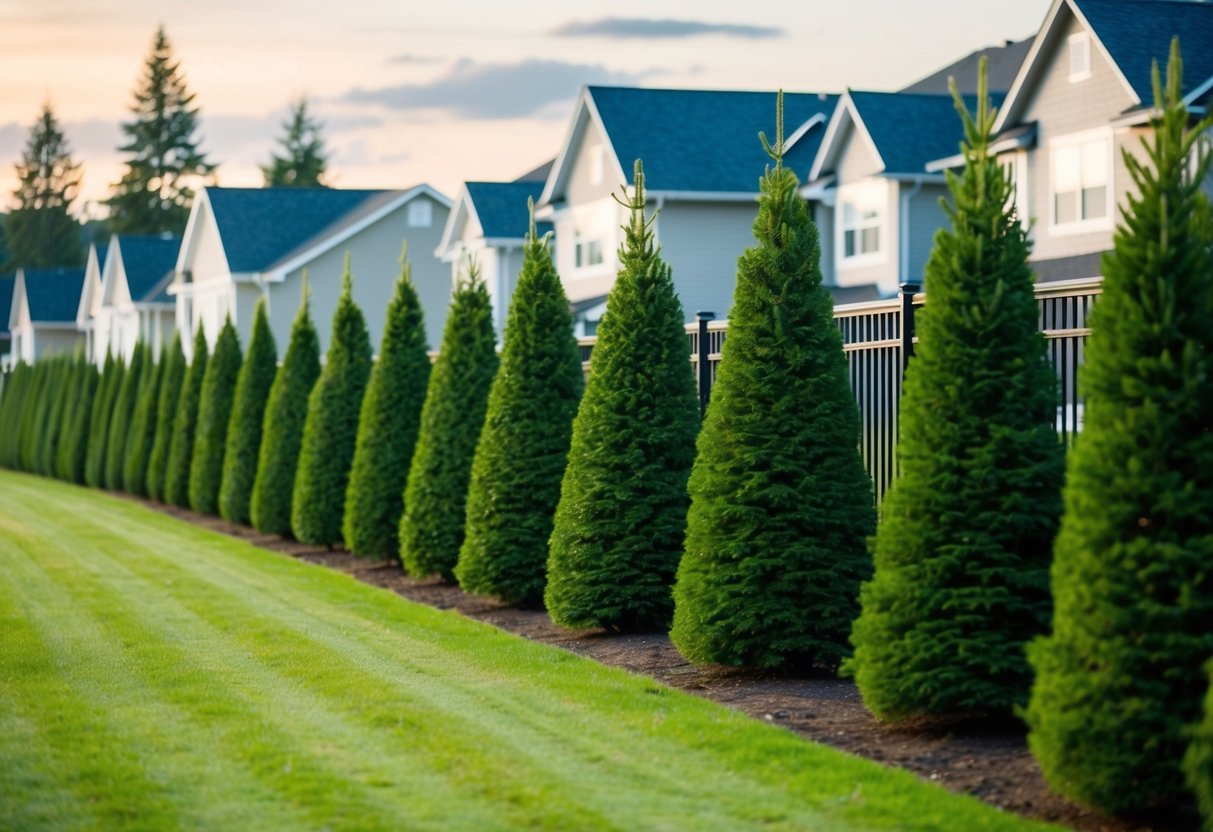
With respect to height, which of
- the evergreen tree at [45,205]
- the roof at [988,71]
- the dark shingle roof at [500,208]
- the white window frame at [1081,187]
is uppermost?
the evergreen tree at [45,205]

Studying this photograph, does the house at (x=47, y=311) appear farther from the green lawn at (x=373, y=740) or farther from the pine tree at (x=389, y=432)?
the green lawn at (x=373, y=740)

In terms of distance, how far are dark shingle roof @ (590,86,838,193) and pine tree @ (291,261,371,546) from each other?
1216 centimetres

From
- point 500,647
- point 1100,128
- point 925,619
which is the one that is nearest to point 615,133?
point 1100,128

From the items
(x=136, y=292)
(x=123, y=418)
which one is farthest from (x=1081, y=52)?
(x=136, y=292)

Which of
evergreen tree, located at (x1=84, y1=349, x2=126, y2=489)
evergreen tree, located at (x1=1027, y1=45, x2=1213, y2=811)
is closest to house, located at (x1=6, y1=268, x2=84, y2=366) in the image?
evergreen tree, located at (x1=84, y1=349, x2=126, y2=489)

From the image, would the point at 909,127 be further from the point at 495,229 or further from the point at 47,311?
the point at 47,311

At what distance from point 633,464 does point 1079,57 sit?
16.0 m

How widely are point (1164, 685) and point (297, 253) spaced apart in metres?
36.7

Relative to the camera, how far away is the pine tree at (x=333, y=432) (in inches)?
735

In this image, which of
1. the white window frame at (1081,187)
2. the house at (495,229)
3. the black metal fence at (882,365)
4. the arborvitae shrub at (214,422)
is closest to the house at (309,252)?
the house at (495,229)

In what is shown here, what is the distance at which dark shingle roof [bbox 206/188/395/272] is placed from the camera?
41.3 m

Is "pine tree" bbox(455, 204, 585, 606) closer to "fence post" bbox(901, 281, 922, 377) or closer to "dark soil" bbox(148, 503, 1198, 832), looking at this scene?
"dark soil" bbox(148, 503, 1198, 832)

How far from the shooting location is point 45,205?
9631cm

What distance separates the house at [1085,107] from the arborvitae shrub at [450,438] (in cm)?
1086
